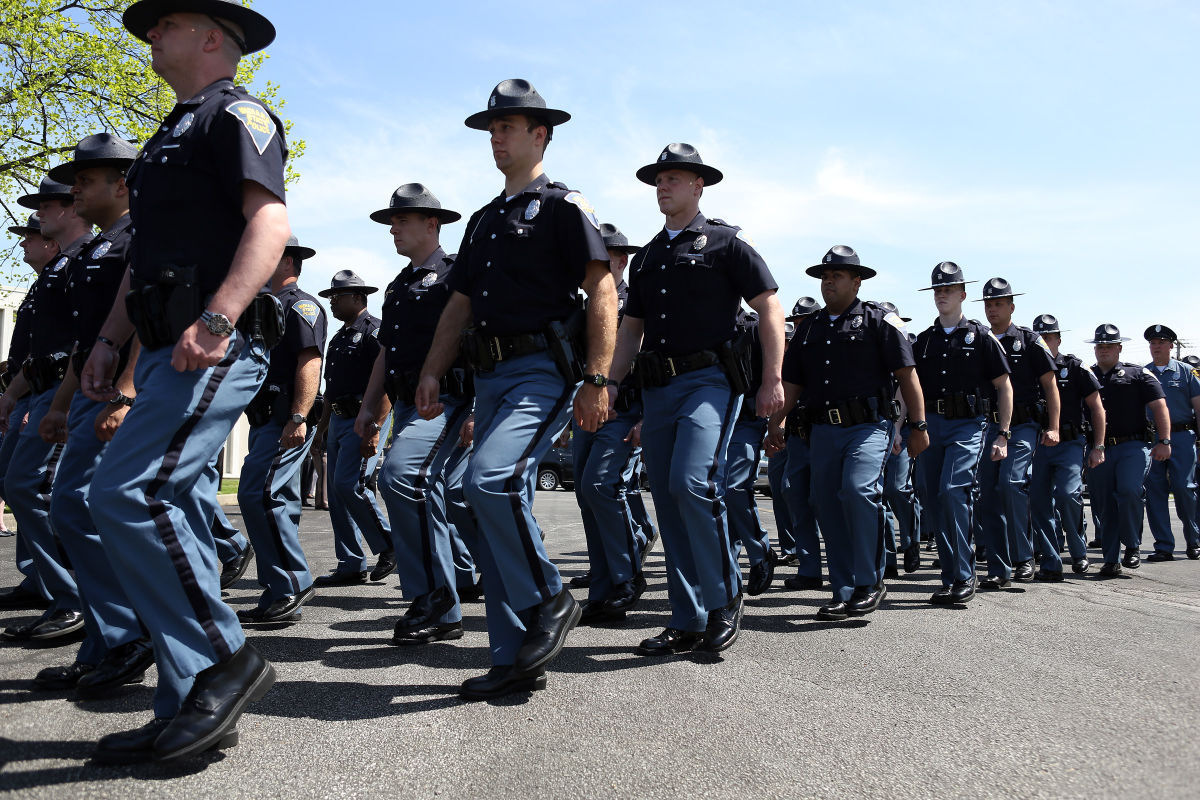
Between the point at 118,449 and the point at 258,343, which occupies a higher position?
the point at 258,343

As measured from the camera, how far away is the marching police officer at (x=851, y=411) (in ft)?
18.5

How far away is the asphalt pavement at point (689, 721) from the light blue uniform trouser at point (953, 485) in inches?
47.3

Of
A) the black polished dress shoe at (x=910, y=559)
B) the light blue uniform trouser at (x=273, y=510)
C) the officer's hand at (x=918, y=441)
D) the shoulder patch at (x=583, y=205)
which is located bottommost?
the black polished dress shoe at (x=910, y=559)

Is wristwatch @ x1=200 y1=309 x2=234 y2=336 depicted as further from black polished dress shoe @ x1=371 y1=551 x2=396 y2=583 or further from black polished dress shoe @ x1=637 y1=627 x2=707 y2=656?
black polished dress shoe @ x1=371 y1=551 x2=396 y2=583

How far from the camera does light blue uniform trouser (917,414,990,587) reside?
6449 mm

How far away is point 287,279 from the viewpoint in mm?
6477

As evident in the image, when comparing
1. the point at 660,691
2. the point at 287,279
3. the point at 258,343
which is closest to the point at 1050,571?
the point at 660,691

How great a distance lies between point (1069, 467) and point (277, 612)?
7220 millimetres

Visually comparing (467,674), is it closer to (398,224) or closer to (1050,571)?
(398,224)

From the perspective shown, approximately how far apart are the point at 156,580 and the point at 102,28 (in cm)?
1770

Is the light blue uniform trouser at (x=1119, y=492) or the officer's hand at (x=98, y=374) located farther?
the light blue uniform trouser at (x=1119, y=492)

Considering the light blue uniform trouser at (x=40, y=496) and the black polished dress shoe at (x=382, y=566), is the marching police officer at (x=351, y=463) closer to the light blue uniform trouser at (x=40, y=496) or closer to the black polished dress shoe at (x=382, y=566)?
the black polished dress shoe at (x=382, y=566)

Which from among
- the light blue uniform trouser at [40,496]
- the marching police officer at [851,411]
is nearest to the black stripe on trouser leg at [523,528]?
the marching police officer at [851,411]

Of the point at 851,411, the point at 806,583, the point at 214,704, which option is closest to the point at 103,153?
the point at 214,704
